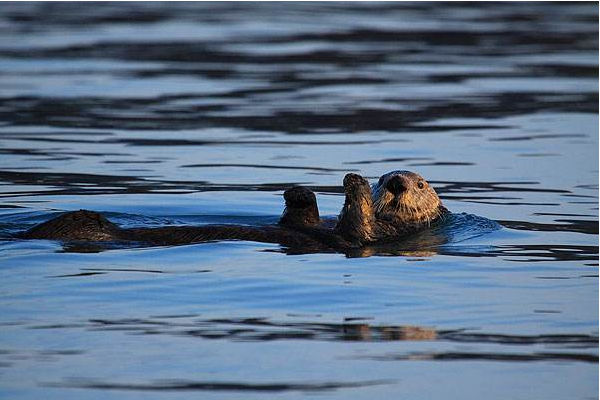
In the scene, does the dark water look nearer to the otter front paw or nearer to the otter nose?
the otter front paw

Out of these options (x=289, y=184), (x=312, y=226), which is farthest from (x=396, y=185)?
(x=289, y=184)

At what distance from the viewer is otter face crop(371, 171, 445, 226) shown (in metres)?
9.52

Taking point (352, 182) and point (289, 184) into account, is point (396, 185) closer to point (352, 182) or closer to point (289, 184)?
point (352, 182)

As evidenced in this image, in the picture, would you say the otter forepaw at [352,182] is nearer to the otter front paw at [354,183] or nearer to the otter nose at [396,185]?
the otter front paw at [354,183]

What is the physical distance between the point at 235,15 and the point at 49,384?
20.6 m

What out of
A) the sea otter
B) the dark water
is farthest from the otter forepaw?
the dark water

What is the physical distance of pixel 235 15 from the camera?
2559 centimetres

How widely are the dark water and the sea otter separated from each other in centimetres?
14

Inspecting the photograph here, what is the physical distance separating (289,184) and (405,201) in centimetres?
217

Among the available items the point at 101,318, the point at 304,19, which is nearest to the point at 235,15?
the point at 304,19

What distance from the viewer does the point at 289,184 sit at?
1154 centimetres

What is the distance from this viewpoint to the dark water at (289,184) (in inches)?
231

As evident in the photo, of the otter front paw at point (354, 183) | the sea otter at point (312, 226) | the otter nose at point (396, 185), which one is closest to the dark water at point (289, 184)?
the sea otter at point (312, 226)

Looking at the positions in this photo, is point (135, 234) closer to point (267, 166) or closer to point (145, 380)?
point (145, 380)
